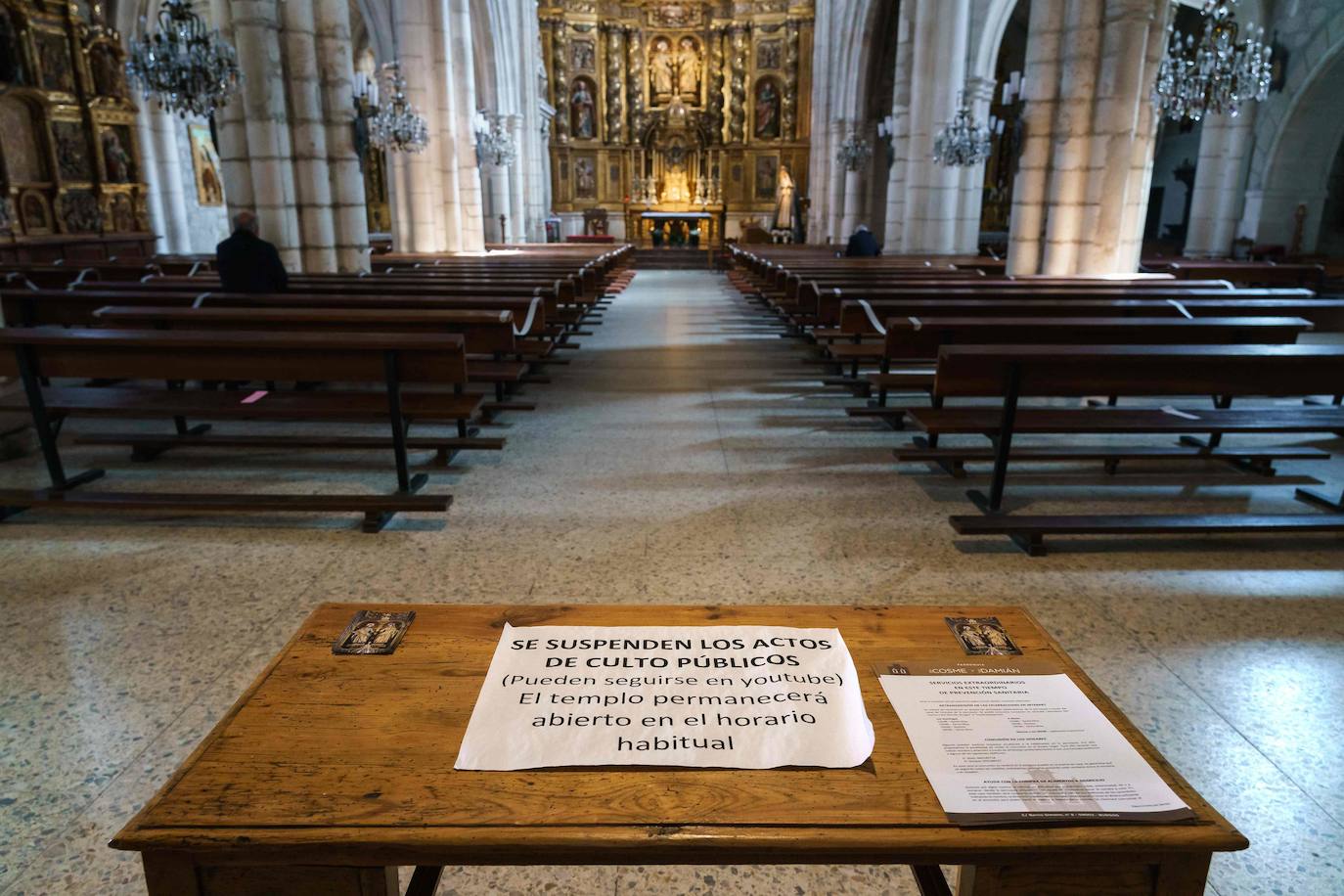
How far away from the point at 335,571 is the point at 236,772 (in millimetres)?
2621

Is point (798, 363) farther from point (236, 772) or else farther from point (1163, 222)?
point (1163, 222)

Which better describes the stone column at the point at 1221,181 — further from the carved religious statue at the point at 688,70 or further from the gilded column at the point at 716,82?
the carved religious statue at the point at 688,70

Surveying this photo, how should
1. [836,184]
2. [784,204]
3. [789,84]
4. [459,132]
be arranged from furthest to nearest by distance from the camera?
[789,84] < [784,204] < [836,184] < [459,132]

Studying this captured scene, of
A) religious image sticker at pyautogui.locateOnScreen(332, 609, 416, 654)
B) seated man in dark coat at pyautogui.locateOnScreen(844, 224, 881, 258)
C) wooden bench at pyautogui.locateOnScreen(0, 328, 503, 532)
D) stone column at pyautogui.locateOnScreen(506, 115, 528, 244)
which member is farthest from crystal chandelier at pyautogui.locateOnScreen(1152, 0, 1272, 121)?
stone column at pyautogui.locateOnScreen(506, 115, 528, 244)

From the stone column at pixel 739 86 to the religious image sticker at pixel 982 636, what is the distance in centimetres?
3269

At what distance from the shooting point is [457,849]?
3.46 feet

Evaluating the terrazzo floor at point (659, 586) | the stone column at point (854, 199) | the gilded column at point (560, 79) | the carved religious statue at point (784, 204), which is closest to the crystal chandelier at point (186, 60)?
the terrazzo floor at point (659, 586)

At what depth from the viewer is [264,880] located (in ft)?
3.66

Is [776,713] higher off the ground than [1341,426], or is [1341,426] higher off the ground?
[776,713]

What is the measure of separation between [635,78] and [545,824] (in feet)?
113

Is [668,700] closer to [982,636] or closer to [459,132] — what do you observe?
[982,636]

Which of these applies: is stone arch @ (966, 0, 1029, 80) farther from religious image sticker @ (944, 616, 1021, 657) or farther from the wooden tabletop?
the wooden tabletop

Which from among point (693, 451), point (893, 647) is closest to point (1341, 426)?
point (693, 451)

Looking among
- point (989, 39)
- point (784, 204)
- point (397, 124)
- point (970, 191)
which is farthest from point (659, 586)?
point (784, 204)
